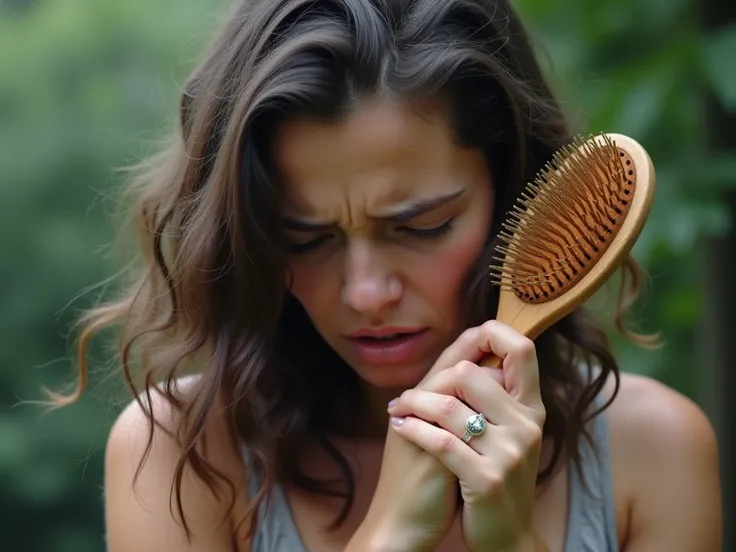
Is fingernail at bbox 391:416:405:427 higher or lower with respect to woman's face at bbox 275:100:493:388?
lower

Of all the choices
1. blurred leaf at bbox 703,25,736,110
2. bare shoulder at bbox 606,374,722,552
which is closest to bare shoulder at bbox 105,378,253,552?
bare shoulder at bbox 606,374,722,552

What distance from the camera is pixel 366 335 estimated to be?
3.46 ft

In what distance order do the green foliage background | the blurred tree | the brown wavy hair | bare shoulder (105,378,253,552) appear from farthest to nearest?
the green foliage background < the blurred tree < bare shoulder (105,378,253,552) < the brown wavy hair

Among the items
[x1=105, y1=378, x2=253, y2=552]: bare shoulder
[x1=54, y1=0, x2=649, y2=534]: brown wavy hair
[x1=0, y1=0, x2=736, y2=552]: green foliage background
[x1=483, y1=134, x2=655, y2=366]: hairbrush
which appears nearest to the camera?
[x1=483, y1=134, x2=655, y2=366]: hairbrush

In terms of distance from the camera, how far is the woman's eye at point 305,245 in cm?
104

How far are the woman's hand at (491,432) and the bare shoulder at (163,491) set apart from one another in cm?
27

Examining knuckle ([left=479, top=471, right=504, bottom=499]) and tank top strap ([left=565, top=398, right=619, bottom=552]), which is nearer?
knuckle ([left=479, top=471, right=504, bottom=499])

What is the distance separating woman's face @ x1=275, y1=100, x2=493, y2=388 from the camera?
38.8 inches

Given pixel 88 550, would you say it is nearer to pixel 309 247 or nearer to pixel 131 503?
pixel 131 503

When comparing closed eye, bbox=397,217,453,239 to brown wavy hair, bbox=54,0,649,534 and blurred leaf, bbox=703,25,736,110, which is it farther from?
blurred leaf, bbox=703,25,736,110

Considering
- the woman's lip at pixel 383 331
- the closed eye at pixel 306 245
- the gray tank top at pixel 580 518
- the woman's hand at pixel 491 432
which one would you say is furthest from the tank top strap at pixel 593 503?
the closed eye at pixel 306 245

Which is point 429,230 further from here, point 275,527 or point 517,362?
point 275,527

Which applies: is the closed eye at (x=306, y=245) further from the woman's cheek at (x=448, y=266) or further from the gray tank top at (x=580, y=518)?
the gray tank top at (x=580, y=518)

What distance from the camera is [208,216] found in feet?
3.47
